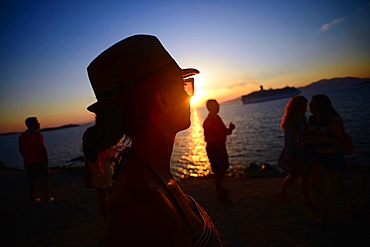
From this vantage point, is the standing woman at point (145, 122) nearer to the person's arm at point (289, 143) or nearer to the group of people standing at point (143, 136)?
the group of people standing at point (143, 136)

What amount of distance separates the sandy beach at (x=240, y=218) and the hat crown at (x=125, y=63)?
4.51 meters

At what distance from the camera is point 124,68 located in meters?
1.19

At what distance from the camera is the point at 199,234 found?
3.82 ft

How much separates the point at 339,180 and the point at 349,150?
0.68m

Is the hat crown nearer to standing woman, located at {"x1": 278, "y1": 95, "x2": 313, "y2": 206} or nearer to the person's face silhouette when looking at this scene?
the person's face silhouette

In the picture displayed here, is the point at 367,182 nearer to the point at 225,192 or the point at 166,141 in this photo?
the point at 225,192

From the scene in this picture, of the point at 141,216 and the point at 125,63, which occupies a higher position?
the point at 125,63

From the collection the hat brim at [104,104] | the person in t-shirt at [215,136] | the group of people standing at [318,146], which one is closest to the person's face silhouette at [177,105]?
the hat brim at [104,104]

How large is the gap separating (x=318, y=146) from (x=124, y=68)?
4.78 metres

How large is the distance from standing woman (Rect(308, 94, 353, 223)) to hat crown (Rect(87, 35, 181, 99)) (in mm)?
4521

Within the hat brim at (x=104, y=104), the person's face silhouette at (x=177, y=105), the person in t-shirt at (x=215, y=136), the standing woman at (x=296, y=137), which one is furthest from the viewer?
the person in t-shirt at (x=215, y=136)

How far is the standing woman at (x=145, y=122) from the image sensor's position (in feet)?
3.26

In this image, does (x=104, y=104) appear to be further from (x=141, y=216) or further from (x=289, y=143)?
(x=289, y=143)

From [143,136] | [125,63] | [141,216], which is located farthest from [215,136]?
[141,216]
